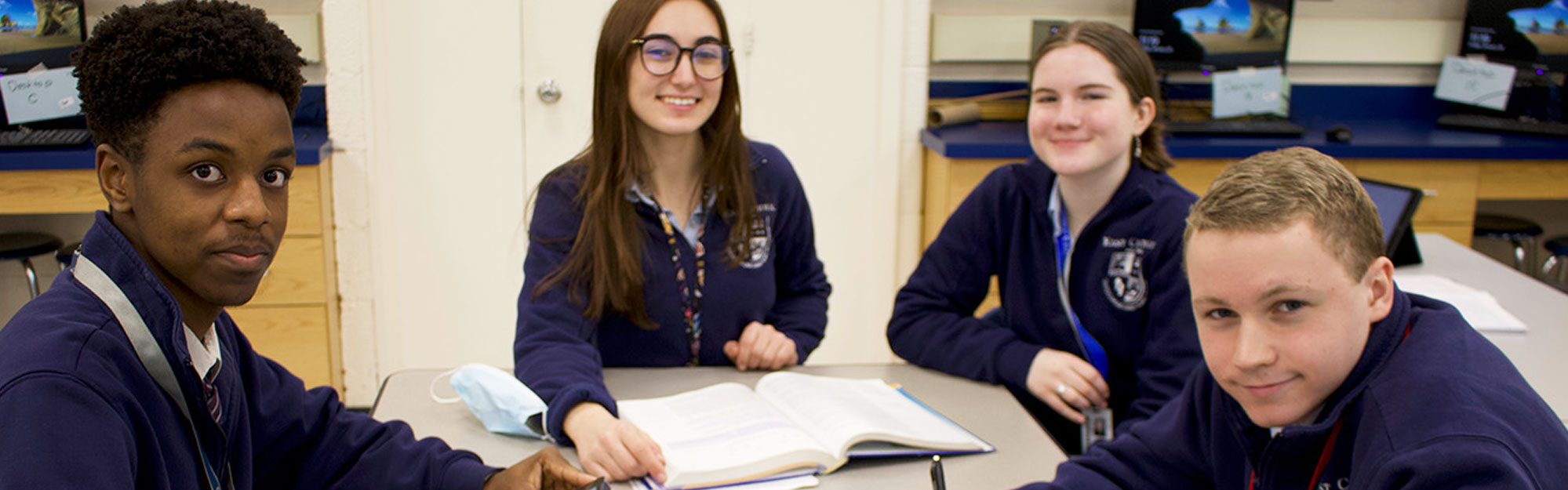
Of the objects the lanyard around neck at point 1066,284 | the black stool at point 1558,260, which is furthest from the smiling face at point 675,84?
the black stool at point 1558,260

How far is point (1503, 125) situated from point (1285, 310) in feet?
9.74

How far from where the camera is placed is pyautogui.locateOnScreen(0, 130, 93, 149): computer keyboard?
2.80 metres

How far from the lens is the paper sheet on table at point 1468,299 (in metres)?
2.03

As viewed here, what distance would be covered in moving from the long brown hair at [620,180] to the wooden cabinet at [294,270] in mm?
1383

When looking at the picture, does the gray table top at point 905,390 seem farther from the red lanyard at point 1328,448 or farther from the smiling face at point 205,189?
the smiling face at point 205,189

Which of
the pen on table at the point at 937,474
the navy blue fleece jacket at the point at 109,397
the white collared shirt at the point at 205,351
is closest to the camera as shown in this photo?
the navy blue fleece jacket at the point at 109,397

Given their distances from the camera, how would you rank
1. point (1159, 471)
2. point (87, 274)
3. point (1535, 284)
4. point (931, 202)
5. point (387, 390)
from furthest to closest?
point (931, 202)
point (1535, 284)
point (387, 390)
point (1159, 471)
point (87, 274)

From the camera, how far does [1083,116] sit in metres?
1.83

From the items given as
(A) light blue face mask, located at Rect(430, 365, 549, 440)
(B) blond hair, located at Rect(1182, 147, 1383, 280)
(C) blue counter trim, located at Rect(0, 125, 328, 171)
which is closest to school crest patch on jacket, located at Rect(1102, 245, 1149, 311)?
(B) blond hair, located at Rect(1182, 147, 1383, 280)

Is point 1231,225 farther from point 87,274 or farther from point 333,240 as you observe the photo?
point 333,240

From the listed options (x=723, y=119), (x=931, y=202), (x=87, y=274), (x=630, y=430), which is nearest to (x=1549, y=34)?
(x=931, y=202)

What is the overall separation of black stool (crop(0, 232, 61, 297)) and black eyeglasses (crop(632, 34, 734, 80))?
2132 millimetres

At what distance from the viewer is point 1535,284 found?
2.31 m

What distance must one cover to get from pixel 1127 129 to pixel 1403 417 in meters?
0.93
